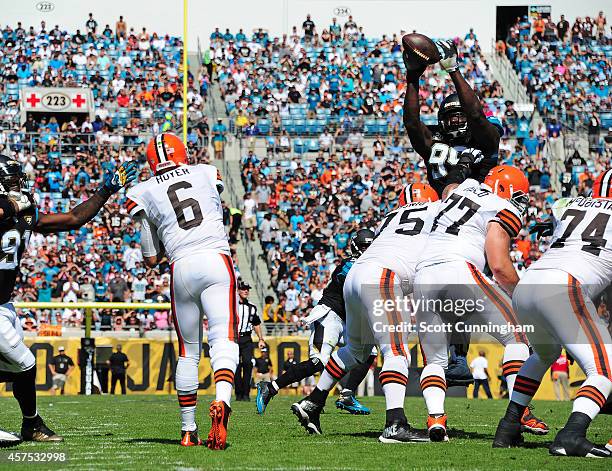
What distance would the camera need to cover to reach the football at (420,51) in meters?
8.48

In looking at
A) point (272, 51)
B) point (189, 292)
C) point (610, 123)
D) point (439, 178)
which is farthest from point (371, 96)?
point (189, 292)

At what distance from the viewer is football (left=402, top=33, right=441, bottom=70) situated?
8.48 m

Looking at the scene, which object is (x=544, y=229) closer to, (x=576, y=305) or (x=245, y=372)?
(x=576, y=305)

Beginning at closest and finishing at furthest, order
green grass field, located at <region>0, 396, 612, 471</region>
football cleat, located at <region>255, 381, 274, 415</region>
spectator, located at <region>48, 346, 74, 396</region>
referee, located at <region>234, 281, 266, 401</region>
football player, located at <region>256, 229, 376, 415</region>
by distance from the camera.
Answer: green grass field, located at <region>0, 396, 612, 471</region> → football cleat, located at <region>255, 381, 274, 415</region> → football player, located at <region>256, 229, 376, 415</region> → referee, located at <region>234, 281, 266, 401</region> → spectator, located at <region>48, 346, 74, 396</region>

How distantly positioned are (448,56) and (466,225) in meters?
1.65

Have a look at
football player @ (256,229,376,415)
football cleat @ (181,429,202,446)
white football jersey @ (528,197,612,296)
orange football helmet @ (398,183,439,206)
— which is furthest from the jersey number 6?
football player @ (256,229,376,415)

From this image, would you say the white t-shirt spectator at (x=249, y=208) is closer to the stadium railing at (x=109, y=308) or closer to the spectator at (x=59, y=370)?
the stadium railing at (x=109, y=308)

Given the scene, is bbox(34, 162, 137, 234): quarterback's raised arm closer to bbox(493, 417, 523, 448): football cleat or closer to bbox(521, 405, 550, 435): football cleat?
bbox(493, 417, 523, 448): football cleat

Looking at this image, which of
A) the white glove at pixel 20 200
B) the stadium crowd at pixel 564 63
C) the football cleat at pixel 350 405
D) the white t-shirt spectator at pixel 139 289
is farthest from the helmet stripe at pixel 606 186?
the stadium crowd at pixel 564 63

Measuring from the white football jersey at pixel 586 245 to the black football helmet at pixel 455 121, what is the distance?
198cm

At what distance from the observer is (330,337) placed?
472 inches

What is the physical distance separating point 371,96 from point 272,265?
8.52m

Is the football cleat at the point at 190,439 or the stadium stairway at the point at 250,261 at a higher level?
the football cleat at the point at 190,439

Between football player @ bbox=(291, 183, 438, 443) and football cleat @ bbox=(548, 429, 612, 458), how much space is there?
1.12m
